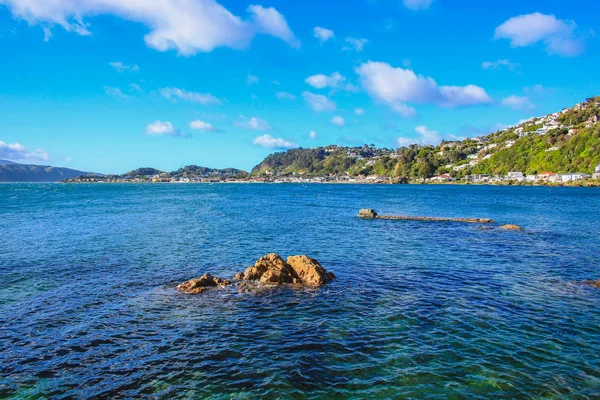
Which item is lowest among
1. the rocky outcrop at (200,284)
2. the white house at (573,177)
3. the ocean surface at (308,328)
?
the ocean surface at (308,328)

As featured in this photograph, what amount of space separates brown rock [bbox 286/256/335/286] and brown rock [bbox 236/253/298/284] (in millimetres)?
421

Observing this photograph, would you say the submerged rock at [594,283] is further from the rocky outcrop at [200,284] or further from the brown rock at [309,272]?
the rocky outcrop at [200,284]

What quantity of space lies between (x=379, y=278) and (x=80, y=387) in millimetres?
19185

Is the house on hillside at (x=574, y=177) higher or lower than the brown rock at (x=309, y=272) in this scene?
higher

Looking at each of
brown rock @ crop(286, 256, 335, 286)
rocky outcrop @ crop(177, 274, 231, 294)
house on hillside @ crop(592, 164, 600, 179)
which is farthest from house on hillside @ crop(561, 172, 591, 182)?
rocky outcrop @ crop(177, 274, 231, 294)

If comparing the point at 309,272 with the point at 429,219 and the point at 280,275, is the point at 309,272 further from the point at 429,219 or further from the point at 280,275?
the point at 429,219

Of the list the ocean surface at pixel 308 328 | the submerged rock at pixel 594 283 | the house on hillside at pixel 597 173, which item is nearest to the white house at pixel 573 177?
the house on hillside at pixel 597 173

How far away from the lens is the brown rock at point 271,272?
2497 centimetres

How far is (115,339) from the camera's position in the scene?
16.6 metres

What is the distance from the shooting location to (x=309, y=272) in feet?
83.9

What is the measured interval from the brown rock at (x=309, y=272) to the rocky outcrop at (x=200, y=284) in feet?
16.0

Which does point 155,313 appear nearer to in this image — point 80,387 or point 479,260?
point 80,387

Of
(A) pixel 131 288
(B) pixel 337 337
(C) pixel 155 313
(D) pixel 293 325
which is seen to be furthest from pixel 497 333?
(A) pixel 131 288

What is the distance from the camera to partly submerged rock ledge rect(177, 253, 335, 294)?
24.4 metres
